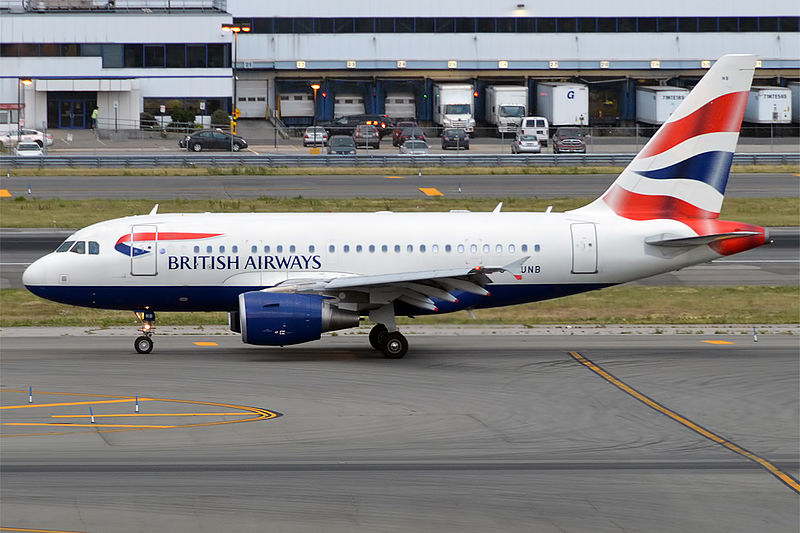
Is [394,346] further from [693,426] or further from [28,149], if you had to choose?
[28,149]

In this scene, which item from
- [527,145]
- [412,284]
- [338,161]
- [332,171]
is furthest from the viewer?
[527,145]

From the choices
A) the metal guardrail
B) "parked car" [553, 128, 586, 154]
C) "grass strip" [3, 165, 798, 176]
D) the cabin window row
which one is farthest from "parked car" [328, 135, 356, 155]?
the cabin window row

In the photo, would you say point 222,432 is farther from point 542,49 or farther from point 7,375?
point 542,49

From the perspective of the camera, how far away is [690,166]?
31.1 meters

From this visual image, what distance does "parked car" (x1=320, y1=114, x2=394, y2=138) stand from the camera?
97.2 metres

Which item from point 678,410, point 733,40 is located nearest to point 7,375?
point 678,410

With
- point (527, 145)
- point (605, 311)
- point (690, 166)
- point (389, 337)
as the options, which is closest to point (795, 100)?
point (527, 145)

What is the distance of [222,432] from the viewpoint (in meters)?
21.8

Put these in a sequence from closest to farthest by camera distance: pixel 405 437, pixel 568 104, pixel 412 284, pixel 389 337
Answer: pixel 405 437 → pixel 412 284 → pixel 389 337 → pixel 568 104

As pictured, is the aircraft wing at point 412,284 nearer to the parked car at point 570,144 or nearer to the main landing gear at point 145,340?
the main landing gear at point 145,340

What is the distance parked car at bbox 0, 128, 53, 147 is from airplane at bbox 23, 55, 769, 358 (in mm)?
59130

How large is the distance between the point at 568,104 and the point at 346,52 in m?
21.2

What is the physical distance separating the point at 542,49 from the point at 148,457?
8972 centimetres

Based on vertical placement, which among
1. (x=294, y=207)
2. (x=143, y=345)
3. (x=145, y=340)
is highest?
(x=294, y=207)
